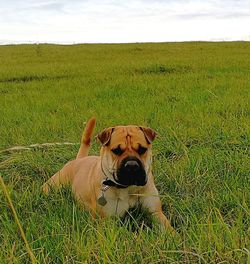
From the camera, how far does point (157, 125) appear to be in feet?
21.3

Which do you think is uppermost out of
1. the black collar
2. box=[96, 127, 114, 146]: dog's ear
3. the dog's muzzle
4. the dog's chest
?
box=[96, 127, 114, 146]: dog's ear

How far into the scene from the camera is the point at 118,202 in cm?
373

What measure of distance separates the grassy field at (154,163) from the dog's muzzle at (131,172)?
1.00ft

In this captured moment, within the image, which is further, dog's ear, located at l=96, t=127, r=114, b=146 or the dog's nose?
dog's ear, located at l=96, t=127, r=114, b=146

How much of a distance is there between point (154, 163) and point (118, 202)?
1.21 m

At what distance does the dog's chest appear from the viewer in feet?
12.1

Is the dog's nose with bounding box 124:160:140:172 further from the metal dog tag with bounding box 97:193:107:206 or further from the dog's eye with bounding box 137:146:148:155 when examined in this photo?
the metal dog tag with bounding box 97:193:107:206

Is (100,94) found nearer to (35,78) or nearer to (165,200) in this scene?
(35,78)

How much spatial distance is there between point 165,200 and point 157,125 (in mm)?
2556

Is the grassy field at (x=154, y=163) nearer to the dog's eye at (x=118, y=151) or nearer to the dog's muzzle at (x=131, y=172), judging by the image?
the dog's muzzle at (x=131, y=172)

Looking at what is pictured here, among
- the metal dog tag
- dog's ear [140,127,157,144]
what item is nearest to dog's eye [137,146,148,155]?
dog's ear [140,127,157,144]

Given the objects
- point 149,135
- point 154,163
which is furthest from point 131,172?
point 154,163

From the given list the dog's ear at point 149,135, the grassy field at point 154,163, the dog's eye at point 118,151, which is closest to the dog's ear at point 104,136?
the dog's eye at point 118,151

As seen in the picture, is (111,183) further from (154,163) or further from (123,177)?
(154,163)
